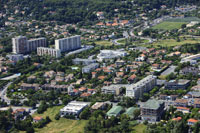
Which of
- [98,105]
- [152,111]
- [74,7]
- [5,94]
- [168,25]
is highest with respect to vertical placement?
[74,7]

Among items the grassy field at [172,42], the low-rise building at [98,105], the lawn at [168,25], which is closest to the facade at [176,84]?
the low-rise building at [98,105]

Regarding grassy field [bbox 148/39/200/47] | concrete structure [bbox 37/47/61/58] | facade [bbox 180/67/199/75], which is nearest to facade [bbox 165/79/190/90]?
facade [bbox 180/67/199/75]

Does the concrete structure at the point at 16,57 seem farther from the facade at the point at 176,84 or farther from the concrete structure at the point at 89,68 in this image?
the facade at the point at 176,84

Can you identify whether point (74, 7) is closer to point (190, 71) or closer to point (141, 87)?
point (190, 71)

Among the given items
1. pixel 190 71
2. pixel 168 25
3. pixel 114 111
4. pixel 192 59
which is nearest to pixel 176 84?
pixel 190 71

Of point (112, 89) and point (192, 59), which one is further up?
point (192, 59)

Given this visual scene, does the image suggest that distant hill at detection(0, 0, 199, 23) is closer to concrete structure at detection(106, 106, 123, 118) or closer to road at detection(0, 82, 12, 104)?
road at detection(0, 82, 12, 104)

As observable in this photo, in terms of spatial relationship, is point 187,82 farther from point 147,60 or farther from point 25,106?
point 25,106

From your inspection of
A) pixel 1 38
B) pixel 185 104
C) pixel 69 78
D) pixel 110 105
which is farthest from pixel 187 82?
pixel 1 38
